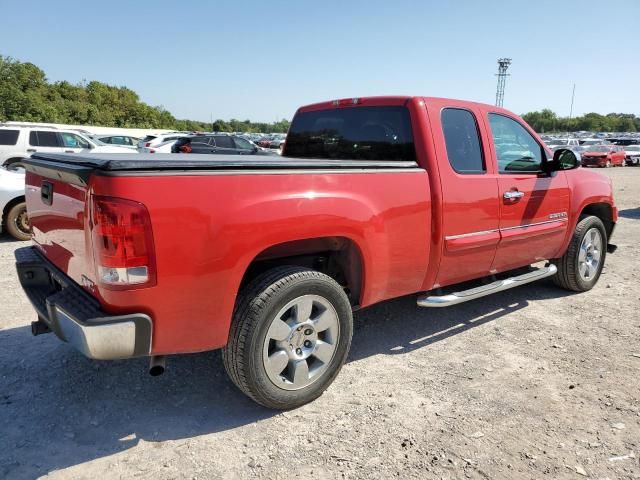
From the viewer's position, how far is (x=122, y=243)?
7.04ft

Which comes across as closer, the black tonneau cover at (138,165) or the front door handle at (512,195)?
the black tonneau cover at (138,165)

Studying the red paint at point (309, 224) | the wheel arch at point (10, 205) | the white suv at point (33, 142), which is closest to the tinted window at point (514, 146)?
the red paint at point (309, 224)

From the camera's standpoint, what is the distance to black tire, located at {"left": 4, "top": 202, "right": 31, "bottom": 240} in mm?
7000

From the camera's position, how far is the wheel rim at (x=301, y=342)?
2.71 metres

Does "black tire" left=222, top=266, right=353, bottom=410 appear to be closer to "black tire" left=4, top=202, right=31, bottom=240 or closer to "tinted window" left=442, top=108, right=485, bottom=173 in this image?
"tinted window" left=442, top=108, right=485, bottom=173

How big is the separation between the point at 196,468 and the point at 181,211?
4.25 ft

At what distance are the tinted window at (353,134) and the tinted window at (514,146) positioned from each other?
954 millimetres

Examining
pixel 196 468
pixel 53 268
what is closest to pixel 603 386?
pixel 196 468

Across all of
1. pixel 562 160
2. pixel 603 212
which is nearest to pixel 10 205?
pixel 562 160

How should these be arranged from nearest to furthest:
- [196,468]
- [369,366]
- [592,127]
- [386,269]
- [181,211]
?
[181,211] → [196,468] → [386,269] → [369,366] → [592,127]

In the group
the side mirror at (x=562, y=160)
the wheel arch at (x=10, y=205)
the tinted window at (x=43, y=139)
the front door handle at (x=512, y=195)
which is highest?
the tinted window at (x=43, y=139)

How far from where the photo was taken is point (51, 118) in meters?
38.3

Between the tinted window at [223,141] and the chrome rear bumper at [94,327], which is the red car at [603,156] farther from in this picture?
the chrome rear bumper at [94,327]

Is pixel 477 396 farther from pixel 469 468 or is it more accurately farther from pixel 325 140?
pixel 325 140
